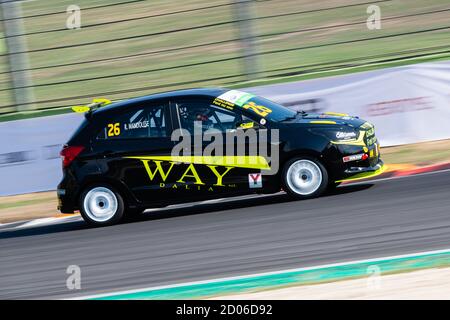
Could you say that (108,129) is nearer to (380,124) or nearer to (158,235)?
(158,235)

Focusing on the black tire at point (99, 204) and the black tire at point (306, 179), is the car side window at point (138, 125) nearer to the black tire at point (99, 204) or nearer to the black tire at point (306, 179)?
the black tire at point (99, 204)

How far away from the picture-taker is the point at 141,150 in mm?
11180

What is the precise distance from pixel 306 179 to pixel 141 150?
7.12 feet

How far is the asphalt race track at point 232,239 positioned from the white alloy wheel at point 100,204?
222mm

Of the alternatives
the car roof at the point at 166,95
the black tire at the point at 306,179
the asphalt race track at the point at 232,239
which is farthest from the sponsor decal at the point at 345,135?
the car roof at the point at 166,95

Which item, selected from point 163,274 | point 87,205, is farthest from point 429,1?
point 163,274

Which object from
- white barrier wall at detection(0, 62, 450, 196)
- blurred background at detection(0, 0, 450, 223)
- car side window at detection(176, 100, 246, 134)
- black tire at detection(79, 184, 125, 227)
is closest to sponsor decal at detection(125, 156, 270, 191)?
car side window at detection(176, 100, 246, 134)

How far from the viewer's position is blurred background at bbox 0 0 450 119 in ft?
48.2

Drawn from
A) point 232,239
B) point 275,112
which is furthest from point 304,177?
point 232,239

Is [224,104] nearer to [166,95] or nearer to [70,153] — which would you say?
[166,95]

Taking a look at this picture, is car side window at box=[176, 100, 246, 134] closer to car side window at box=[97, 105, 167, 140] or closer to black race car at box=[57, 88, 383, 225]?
black race car at box=[57, 88, 383, 225]

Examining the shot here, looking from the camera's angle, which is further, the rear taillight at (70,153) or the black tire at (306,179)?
the rear taillight at (70,153)

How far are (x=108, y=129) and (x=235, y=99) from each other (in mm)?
1736

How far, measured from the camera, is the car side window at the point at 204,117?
11.0m
